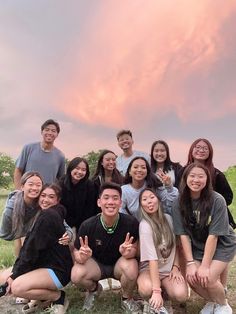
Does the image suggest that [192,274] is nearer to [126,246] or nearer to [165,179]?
[126,246]

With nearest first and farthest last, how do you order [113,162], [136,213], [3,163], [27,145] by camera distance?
1. [136,213]
2. [113,162]
3. [27,145]
4. [3,163]

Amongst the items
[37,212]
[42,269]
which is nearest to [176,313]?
[42,269]

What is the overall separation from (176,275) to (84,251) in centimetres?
110

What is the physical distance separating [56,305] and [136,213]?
146 cm

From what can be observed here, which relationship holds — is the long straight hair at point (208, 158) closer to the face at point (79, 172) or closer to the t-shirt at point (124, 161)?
the t-shirt at point (124, 161)

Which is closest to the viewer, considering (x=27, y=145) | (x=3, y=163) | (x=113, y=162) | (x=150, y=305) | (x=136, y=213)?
(x=150, y=305)

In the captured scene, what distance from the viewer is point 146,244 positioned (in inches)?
204

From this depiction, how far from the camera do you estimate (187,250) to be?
525 centimetres

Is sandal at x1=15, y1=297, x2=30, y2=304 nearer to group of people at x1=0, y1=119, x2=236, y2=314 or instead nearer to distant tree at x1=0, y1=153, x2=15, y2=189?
group of people at x1=0, y1=119, x2=236, y2=314

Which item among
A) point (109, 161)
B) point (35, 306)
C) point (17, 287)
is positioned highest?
point (109, 161)

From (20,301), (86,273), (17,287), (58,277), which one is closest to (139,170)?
(86,273)

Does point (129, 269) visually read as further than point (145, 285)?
Yes

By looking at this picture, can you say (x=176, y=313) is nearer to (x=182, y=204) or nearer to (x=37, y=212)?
(x=182, y=204)

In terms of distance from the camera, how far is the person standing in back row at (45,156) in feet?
23.3
